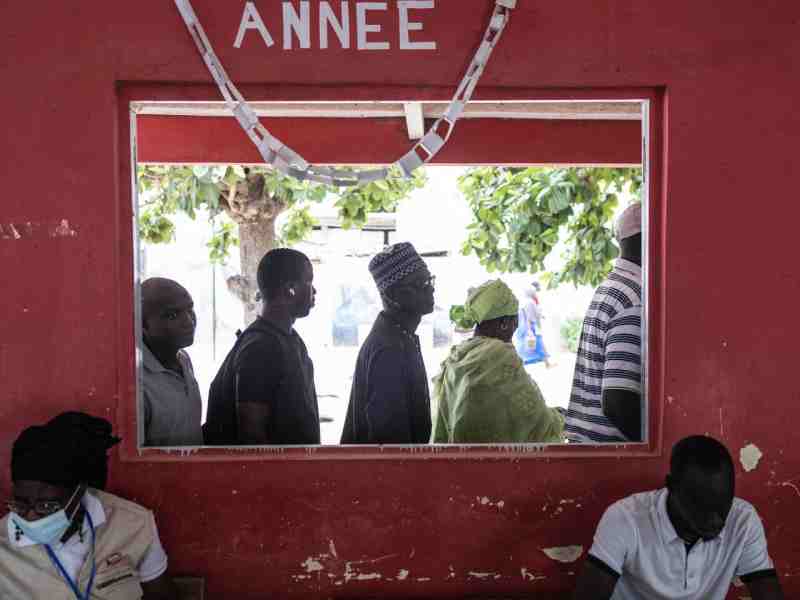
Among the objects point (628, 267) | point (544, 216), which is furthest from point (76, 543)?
point (544, 216)

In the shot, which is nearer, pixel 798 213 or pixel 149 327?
pixel 798 213

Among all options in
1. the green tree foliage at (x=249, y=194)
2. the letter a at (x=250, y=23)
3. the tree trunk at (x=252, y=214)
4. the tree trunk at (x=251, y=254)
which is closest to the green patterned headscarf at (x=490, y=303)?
the letter a at (x=250, y=23)

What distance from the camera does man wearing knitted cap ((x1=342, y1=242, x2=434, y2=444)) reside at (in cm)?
313

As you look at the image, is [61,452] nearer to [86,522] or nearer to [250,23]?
[86,522]

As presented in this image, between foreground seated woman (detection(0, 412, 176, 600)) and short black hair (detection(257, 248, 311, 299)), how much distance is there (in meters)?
0.89

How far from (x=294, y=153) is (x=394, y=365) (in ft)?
2.85

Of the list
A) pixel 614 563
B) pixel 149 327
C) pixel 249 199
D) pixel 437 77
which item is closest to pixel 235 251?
pixel 249 199

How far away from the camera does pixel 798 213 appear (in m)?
2.88

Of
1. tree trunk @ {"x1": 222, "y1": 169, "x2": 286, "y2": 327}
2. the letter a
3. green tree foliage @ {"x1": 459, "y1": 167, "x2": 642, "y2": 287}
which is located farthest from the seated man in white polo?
green tree foliage @ {"x1": 459, "y1": 167, "x2": 642, "y2": 287}

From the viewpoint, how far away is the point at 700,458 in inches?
94.3

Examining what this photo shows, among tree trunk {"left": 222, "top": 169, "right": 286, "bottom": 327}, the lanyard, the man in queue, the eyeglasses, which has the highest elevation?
tree trunk {"left": 222, "top": 169, "right": 286, "bottom": 327}

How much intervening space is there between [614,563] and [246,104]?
5.88 ft

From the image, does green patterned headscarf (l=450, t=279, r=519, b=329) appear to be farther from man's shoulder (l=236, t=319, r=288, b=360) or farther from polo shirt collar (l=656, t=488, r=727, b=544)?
polo shirt collar (l=656, t=488, r=727, b=544)

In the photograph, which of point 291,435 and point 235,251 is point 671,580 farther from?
point 235,251
